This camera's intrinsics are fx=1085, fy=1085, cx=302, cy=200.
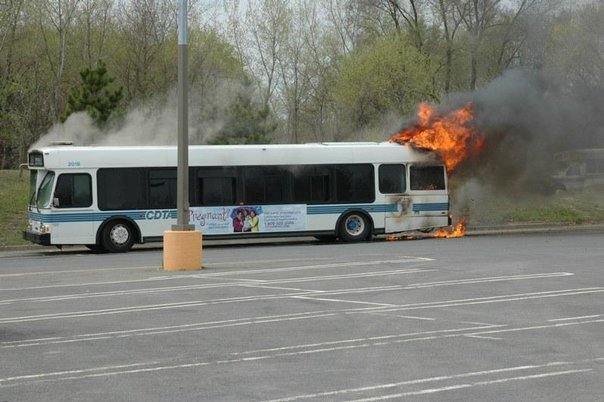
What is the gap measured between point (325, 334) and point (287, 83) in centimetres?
4946

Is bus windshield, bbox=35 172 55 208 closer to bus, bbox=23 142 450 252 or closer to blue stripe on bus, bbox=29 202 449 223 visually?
bus, bbox=23 142 450 252

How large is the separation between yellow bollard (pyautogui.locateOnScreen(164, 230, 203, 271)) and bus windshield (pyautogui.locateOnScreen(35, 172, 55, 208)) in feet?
27.8

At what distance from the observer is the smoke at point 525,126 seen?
33.6 metres

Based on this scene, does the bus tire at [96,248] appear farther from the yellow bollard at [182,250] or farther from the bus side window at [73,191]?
the yellow bollard at [182,250]

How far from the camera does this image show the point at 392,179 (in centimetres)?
3145

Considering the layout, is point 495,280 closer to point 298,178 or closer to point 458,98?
point 298,178

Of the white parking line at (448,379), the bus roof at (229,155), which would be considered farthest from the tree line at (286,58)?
the white parking line at (448,379)

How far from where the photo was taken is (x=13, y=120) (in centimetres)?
4759

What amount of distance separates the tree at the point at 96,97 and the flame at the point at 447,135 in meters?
11.0

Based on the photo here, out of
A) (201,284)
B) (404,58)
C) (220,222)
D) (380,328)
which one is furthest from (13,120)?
(380,328)

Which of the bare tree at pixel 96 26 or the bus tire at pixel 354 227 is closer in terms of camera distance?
the bus tire at pixel 354 227

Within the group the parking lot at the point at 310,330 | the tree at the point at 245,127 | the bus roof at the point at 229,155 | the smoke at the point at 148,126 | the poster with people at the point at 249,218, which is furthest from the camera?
the tree at the point at 245,127

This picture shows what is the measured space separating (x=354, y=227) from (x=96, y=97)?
12.4 metres

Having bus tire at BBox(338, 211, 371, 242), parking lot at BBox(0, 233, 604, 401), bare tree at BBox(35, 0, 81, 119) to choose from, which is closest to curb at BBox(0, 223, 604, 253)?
bus tire at BBox(338, 211, 371, 242)
